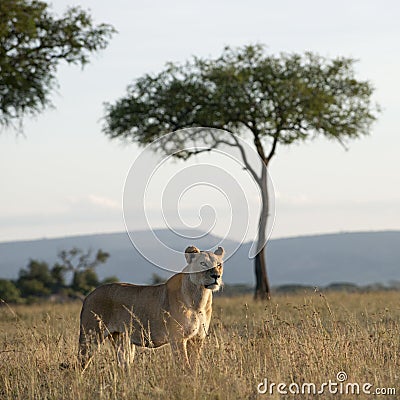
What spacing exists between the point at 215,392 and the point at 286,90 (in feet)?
66.8

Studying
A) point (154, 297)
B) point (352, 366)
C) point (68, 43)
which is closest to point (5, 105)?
point (68, 43)

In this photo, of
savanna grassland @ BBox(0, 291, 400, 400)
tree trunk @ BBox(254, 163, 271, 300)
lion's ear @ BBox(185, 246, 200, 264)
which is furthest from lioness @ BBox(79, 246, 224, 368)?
tree trunk @ BBox(254, 163, 271, 300)

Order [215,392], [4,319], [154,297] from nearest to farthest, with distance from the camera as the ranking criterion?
[215,392]
[154,297]
[4,319]

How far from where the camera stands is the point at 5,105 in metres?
25.7

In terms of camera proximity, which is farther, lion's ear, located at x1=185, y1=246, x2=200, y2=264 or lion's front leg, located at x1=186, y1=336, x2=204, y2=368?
lion's front leg, located at x1=186, y1=336, x2=204, y2=368

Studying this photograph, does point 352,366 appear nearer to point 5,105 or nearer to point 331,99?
point 5,105

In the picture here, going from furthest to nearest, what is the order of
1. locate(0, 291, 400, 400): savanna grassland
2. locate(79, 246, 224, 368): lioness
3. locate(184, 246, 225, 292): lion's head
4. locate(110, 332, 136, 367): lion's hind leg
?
locate(110, 332, 136, 367): lion's hind leg, locate(79, 246, 224, 368): lioness, locate(184, 246, 225, 292): lion's head, locate(0, 291, 400, 400): savanna grassland

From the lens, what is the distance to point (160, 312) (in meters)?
11.1

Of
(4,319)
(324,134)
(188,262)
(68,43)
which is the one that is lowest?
(4,319)

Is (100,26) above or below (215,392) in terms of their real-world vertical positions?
above

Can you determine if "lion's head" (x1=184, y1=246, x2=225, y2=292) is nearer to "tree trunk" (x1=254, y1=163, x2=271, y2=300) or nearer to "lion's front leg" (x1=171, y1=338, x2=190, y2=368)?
"lion's front leg" (x1=171, y1=338, x2=190, y2=368)

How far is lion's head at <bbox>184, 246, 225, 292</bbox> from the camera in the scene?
10336 mm

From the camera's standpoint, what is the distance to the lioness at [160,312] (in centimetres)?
1044

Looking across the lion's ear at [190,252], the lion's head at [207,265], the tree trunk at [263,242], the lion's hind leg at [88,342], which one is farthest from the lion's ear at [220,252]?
the tree trunk at [263,242]
